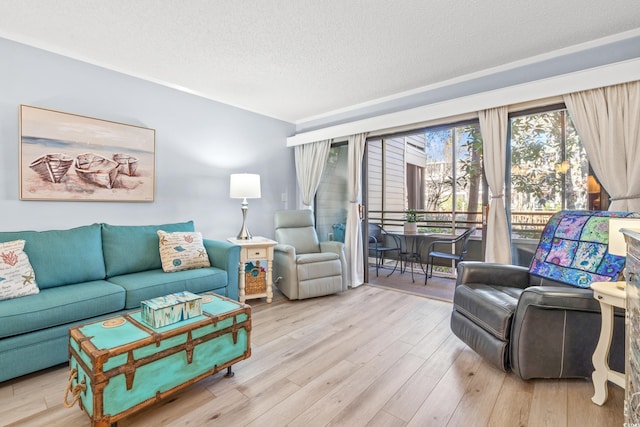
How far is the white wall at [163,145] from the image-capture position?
2.40 meters

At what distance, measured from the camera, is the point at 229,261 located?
2.88 m

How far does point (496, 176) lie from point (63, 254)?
3761mm

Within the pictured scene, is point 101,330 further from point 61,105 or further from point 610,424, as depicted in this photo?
point 610,424

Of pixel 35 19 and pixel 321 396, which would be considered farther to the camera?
pixel 35 19

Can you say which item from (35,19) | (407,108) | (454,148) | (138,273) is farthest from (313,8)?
(454,148)

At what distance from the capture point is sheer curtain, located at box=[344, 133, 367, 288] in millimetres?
3883

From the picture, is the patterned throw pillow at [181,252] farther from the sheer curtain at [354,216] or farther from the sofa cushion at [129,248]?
the sheer curtain at [354,216]

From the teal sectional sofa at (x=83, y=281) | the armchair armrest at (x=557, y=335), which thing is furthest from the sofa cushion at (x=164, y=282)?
the armchair armrest at (x=557, y=335)

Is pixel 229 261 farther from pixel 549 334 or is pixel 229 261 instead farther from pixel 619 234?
pixel 619 234

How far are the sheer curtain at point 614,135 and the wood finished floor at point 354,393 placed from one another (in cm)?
146

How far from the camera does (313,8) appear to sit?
202 cm

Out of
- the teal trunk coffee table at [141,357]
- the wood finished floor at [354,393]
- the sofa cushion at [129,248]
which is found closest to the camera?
the teal trunk coffee table at [141,357]

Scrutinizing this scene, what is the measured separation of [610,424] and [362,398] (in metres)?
1.20

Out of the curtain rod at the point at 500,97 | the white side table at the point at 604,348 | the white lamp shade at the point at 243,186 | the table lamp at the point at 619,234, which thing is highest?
the curtain rod at the point at 500,97
